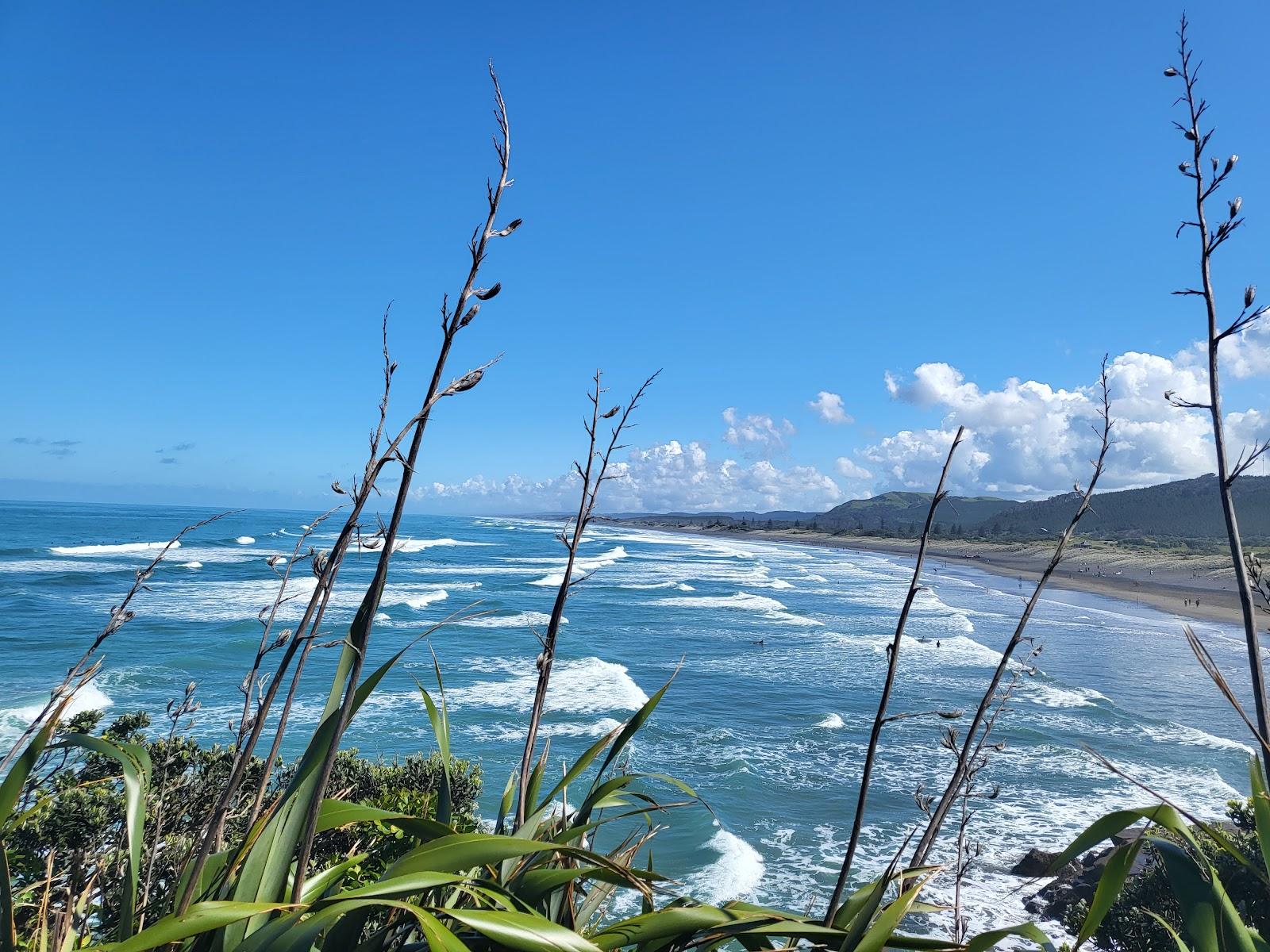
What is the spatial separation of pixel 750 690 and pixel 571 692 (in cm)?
408

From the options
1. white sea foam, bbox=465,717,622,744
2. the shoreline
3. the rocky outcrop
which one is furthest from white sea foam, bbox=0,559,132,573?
the rocky outcrop

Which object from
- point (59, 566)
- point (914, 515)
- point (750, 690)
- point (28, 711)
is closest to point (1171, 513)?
point (914, 515)

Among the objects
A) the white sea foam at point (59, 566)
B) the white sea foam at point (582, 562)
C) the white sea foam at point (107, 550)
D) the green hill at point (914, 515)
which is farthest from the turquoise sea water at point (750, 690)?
the green hill at point (914, 515)

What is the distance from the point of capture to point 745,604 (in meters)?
33.1

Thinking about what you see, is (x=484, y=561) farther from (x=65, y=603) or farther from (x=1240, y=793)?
(x=1240, y=793)

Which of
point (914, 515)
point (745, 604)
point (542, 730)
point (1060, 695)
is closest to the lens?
point (542, 730)

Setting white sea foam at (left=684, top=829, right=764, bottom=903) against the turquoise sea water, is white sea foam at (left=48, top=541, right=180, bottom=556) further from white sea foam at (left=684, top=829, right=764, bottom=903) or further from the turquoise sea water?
white sea foam at (left=684, top=829, right=764, bottom=903)

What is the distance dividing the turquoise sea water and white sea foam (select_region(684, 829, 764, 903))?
3 cm

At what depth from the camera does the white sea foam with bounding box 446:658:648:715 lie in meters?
15.7

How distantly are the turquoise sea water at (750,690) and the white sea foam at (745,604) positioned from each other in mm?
241

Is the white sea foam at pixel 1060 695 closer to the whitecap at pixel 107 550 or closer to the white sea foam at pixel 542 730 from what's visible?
the white sea foam at pixel 542 730

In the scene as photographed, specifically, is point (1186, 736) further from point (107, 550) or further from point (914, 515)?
point (914, 515)

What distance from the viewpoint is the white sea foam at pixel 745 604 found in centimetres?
2922

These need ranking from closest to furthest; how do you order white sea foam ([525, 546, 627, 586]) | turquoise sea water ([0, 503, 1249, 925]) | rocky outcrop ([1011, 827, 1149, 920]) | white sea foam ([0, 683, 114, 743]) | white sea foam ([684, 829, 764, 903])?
white sea foam ([684, 829, 764, 903]) < rocky outcrop ([1011, 827, 1149, 920]) < turquoise sea water ([0, 503, 1249, 925]) < white sea foam ([0, 683, 114, 743]) < white sea foam ([525, 546, 627, 586])
